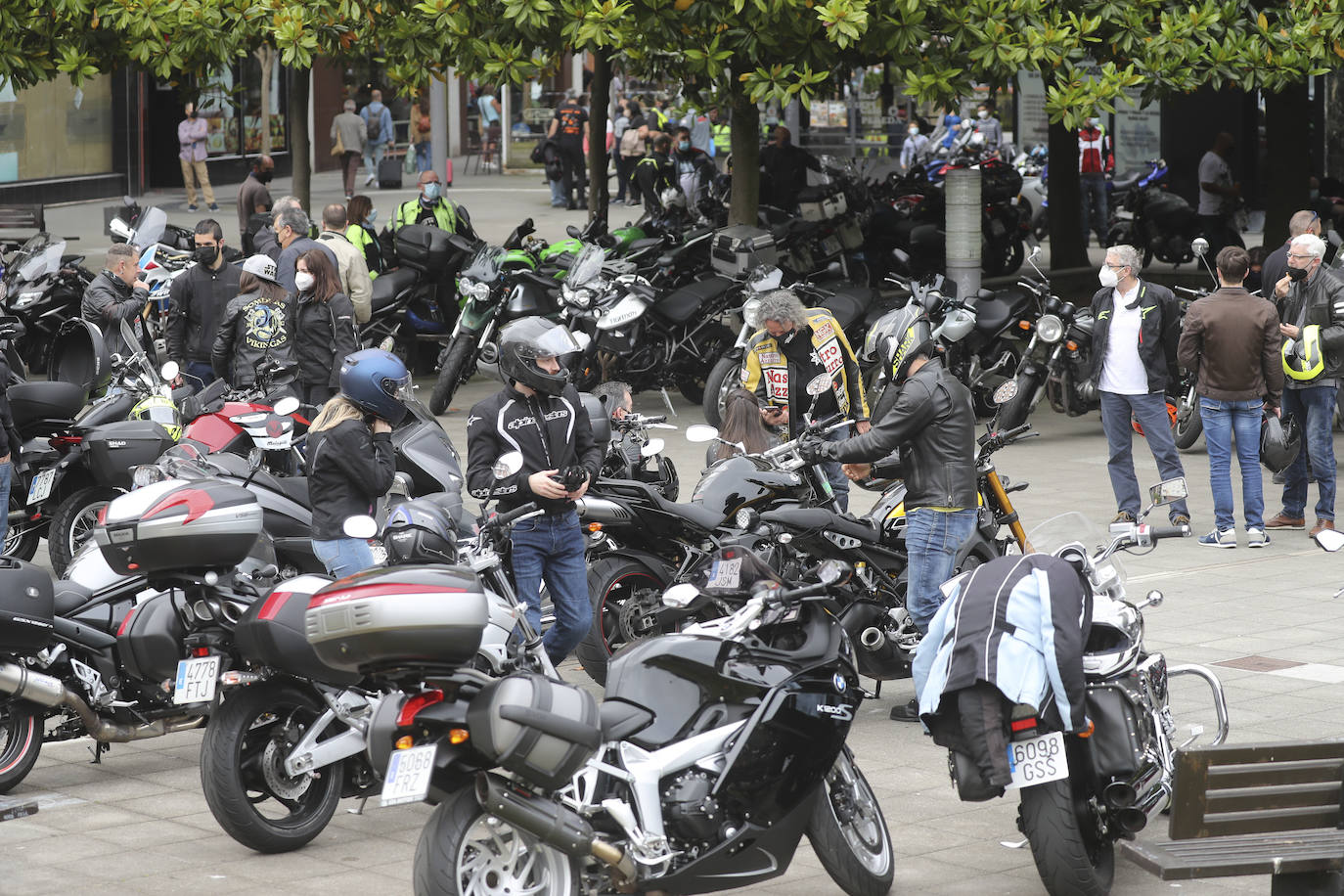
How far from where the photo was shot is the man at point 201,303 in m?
12.2

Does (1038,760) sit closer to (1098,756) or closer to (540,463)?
(1098,756)

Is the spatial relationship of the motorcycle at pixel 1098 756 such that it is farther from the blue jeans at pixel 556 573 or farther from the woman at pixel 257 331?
the woman at pixel 257 331

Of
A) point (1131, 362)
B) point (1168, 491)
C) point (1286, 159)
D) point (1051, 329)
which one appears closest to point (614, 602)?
point (1168, 491)

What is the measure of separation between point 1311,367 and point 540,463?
5843 mm

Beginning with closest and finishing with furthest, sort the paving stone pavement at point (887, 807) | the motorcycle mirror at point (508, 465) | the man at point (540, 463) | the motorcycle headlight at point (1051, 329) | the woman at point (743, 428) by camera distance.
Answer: the paving stone pavement at point (887, 807), the motorcycle mirror at point (508, 465), the man at point (540, 463), the woman at point (743, 428), the motorcycle headlight at point (1051, 329)

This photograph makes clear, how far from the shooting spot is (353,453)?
22.3ft

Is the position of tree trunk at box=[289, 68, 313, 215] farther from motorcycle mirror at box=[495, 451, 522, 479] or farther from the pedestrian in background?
motorcycle mirror at box=[495, 451, 522, 479]

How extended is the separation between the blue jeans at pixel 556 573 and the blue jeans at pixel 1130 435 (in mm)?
4795

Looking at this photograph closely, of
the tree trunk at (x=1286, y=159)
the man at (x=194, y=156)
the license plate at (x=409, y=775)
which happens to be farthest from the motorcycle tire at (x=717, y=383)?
the man at (x=194, y=156)

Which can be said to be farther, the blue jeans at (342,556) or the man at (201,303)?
the man at (201,303)

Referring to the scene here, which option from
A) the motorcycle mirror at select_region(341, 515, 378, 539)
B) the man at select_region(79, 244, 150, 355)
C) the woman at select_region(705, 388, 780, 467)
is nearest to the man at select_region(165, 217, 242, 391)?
the man at select_region(79, 244, 150, 355)

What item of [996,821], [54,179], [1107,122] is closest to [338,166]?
[54,179]

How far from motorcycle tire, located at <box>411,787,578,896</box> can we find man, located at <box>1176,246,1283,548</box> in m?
7.08

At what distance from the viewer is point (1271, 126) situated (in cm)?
1872
